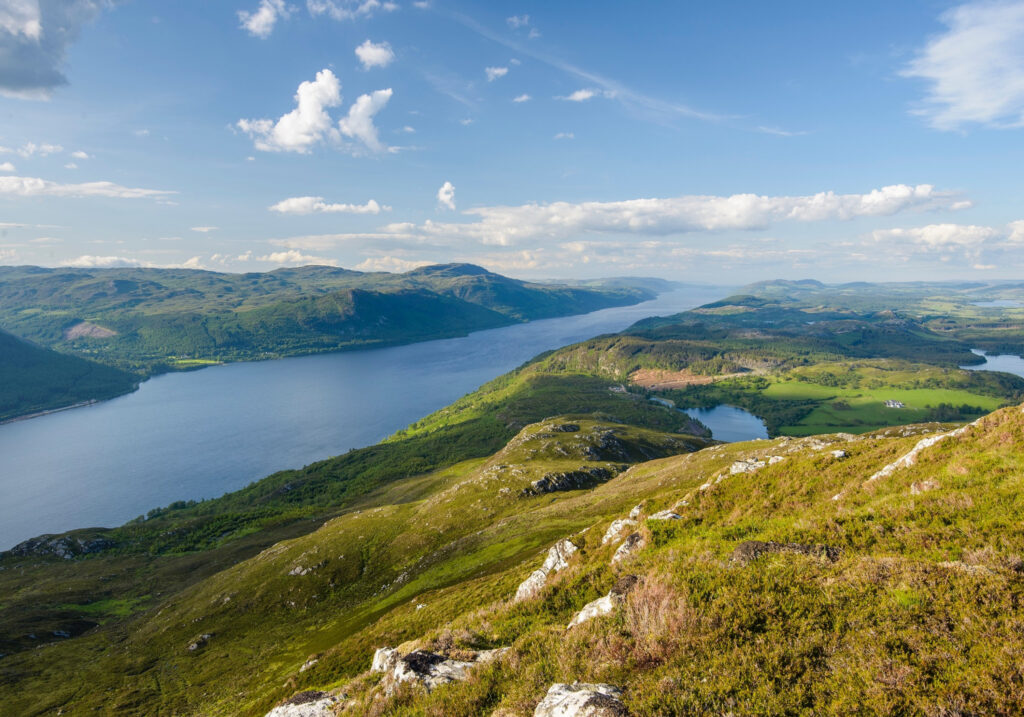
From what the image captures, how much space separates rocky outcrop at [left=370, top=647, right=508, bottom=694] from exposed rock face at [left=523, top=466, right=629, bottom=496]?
Result: 7568cm

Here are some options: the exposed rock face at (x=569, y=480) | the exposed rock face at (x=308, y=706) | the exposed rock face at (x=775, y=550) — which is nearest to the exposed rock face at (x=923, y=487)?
the exposed rock face at (x=775, y=550)

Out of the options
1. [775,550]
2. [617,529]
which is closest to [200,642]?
[617,529]

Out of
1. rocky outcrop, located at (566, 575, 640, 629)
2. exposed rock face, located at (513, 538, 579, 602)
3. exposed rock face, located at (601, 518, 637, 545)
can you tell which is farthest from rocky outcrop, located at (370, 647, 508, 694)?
exposed rock face, located at (601, 518, 637, 545)

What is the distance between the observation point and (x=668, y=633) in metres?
15.0

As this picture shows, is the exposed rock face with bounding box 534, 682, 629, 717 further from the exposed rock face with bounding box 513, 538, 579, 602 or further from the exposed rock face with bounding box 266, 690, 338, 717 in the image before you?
the exposed rock face with bounding box 266, 690, 338, 717

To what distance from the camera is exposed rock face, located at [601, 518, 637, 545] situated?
31.0m

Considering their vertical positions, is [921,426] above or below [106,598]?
above

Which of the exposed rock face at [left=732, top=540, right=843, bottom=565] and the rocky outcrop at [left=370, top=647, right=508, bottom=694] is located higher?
the exposed rock face at [left=732, top=540, right=843, bottom=565]

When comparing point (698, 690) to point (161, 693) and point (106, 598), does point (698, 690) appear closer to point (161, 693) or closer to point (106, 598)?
point (161, 693)

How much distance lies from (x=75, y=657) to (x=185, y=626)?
50.2ft

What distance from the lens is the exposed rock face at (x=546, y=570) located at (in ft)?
89.2

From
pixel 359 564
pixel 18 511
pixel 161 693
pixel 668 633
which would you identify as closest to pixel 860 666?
pixel 668 633

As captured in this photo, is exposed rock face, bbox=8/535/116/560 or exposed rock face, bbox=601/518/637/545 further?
exposed rock face, bbox=8/535/116/560

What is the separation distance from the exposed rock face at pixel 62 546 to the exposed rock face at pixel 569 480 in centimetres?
12309
